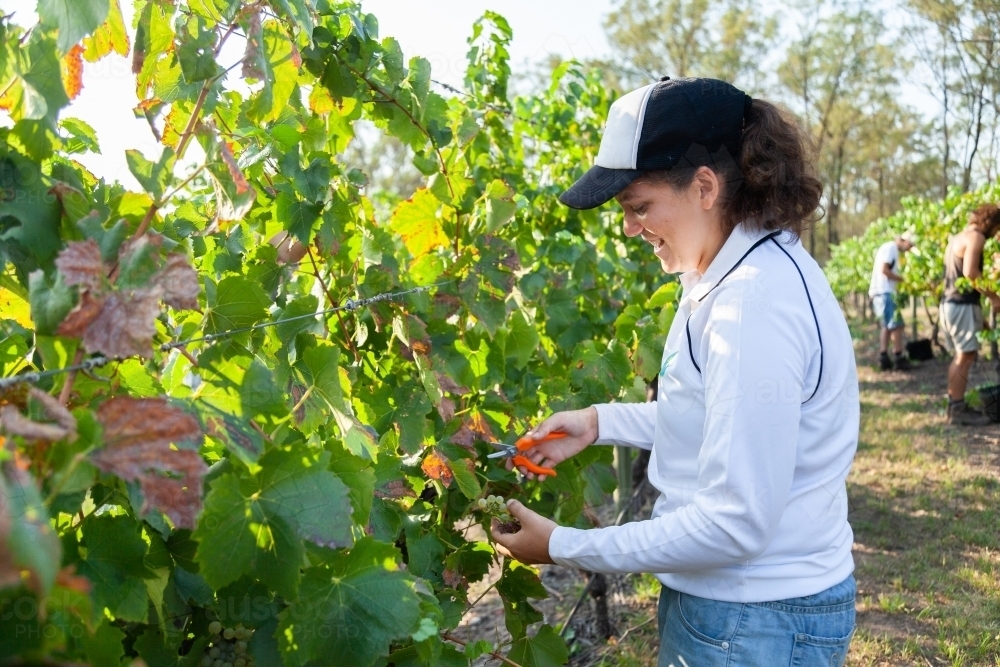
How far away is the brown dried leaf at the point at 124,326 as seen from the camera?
0.86 meters

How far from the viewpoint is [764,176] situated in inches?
61.8

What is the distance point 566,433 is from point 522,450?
109mm

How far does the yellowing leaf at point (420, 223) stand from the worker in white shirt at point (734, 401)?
2.30 ft

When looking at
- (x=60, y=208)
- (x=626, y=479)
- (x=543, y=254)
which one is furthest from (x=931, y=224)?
(x=60, y=208)

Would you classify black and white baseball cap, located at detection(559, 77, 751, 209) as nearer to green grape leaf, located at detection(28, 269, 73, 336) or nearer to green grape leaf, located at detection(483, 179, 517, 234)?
green grape leaf, located at detection(483, 179, 517, 234)

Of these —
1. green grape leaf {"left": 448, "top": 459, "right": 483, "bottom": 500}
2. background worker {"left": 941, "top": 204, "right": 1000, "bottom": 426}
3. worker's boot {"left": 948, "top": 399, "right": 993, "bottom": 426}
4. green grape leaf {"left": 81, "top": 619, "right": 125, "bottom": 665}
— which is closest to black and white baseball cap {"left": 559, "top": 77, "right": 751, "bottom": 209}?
green grape leaf {"left": 448, "top": 459, "right": 483, "bottom": 500}

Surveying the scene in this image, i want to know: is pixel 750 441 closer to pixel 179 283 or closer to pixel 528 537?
pixel 528 537

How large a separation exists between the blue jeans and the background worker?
5.91 metres

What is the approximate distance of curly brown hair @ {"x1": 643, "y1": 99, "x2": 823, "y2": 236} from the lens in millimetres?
1568

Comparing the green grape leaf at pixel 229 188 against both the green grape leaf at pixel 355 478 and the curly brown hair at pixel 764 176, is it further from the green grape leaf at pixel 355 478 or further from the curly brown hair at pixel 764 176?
the curly brown hair at pixel 764 176

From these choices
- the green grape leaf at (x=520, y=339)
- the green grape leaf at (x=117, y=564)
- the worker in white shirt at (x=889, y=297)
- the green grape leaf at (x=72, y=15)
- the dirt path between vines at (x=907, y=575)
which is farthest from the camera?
the worker in white shirt at (x=889, y=297)

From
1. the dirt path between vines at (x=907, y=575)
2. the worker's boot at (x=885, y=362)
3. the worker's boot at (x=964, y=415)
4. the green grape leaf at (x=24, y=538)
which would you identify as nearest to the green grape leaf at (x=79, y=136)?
the green grape leaf at (x=24, y=538)

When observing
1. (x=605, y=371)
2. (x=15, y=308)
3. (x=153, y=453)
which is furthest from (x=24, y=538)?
(x=605, y=371)

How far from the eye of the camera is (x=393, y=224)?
2.31 meters
